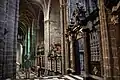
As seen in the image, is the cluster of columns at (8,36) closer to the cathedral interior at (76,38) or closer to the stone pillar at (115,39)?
the cathedral interior at (76,38)

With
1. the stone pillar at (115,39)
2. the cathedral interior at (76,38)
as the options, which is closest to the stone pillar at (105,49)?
the cathedral interior at (76,38)

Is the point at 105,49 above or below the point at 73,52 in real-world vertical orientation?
above

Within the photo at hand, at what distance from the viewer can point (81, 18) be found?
7.01 meters

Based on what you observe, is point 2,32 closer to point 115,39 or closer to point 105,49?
point 105,49

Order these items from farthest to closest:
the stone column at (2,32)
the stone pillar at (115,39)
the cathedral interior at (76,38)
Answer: the stone column at (2,32)
the cathedral interior at (76,38)
the stone pillar at (115,39)

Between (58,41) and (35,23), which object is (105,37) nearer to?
(58,41)

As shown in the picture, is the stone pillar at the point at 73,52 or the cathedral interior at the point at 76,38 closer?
the cathedral interior at the point at 76,38

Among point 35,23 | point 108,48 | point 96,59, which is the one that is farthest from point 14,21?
point 35,23

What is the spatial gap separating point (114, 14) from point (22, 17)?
21647mm

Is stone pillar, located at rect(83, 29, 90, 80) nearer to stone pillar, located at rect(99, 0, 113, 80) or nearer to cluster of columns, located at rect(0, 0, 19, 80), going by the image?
stone pillar, located at rect(99, 0, 113, 80)

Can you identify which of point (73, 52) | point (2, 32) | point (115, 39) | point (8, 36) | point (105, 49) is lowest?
point (73, 52)

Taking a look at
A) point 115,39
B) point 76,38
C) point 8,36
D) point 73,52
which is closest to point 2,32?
point 8,36

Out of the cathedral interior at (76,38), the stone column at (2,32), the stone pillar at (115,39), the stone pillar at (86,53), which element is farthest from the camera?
the stone column at (2,32)

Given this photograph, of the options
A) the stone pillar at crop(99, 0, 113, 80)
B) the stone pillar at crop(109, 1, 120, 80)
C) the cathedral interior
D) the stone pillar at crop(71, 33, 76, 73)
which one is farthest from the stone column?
the stone pillar at crop(109, 1, 120, 80)
